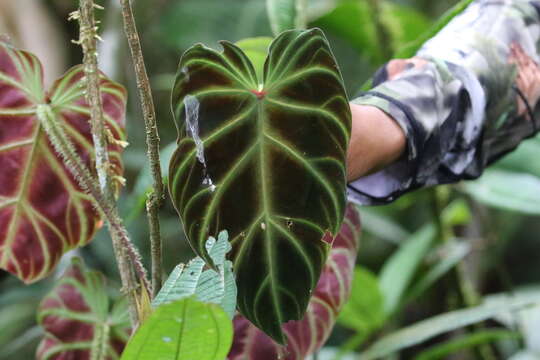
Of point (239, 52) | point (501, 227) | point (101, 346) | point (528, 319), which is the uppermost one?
point (239, 52)

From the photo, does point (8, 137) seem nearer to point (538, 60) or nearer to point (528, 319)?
point (538, 60)

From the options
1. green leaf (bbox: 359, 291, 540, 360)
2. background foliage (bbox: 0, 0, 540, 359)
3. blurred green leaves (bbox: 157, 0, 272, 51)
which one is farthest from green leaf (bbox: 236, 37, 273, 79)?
blurred green leaves (bbox: 157, 0, 272, 51)

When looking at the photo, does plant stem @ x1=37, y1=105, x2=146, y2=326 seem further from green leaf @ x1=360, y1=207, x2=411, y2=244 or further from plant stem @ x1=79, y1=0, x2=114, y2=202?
green leaf @ x1=360, y1=207, x2=411, y2=244

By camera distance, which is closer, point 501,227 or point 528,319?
point 528,319

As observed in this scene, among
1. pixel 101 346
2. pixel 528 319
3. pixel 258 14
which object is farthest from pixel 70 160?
pixel 258 14

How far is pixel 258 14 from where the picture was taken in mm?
2172

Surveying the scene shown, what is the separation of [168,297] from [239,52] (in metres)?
0.16

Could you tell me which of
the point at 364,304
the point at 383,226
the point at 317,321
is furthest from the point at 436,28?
the point at 383,226

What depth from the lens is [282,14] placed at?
772mm

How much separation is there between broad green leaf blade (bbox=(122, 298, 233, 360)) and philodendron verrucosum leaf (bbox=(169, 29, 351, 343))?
4cm

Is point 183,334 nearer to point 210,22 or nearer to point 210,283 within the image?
point 210,283

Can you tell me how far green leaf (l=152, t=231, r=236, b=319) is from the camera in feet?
1.48

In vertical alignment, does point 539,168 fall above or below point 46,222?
below

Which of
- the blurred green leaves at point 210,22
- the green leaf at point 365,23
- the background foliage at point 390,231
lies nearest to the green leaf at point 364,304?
the background foliage at point 390,231
